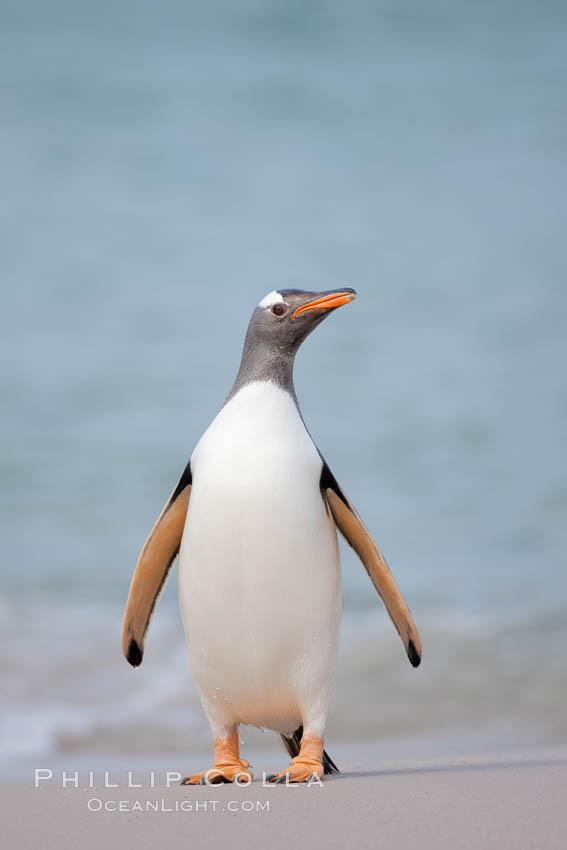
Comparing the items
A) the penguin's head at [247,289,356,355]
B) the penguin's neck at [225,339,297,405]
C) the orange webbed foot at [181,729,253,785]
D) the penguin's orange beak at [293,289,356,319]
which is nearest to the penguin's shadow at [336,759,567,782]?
the orange webbed foot at [181,729,253,785]

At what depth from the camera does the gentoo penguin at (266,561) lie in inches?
151

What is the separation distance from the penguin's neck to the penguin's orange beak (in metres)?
0.21

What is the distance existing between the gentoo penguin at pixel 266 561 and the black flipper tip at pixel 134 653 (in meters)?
0.42

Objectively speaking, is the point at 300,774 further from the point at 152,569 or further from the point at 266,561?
the point at 152,569

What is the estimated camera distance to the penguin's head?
13.8ft

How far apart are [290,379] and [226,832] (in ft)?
6.35

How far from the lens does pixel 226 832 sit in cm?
279

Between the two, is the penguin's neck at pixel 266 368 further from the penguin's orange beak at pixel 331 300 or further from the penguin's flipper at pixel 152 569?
the penguin's flipper at pixel 152 569

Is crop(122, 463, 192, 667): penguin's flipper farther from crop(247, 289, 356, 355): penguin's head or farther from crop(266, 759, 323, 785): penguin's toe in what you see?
crop(266, 759, 323, 785): penguin's toe

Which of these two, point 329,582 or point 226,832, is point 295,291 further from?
point 226,832

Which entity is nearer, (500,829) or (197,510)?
(500,829)

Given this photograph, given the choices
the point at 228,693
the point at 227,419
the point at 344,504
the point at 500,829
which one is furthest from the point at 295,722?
the point at 500,829

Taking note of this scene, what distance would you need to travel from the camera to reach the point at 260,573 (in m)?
3.84

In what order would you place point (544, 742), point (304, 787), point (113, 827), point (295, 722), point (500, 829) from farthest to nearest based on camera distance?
point (544, 742) → point (295, 722) → point (304, 787) → point (113, 827) → point (500, 829)
